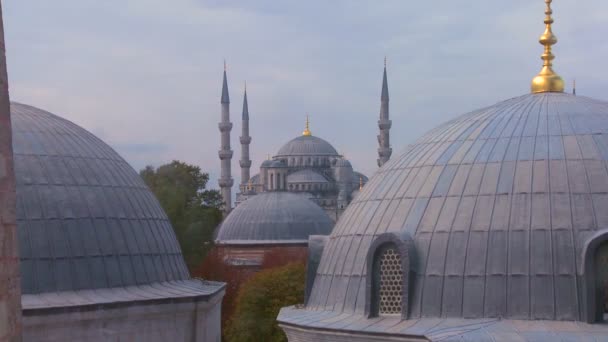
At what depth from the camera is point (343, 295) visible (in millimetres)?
16234

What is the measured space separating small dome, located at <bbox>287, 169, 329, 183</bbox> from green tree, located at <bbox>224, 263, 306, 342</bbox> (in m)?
63.6

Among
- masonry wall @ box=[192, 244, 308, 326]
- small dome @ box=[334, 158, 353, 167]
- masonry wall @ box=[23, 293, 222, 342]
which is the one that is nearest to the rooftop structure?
masonry wall @ box=[23, 293, 222, 342]

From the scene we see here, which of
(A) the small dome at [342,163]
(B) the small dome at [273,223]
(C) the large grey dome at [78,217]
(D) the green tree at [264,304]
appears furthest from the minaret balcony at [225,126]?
(C) the large grey dome at [78,217]

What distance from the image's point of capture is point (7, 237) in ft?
17.6

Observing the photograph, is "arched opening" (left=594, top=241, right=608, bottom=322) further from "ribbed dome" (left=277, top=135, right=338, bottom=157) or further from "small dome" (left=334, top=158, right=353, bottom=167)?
"ribbed dome" (left=277, top=135, right=338, bottom=157)

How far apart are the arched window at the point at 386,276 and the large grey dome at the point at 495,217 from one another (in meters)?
0.12

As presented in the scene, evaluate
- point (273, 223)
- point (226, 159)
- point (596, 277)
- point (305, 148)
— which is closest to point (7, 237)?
point (596, 277)

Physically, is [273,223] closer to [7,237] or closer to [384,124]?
[384,124]

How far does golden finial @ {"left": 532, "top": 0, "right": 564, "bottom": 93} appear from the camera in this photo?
58.4ft

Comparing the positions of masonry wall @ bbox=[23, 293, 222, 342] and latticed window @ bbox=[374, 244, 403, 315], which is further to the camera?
latticed window @ bbox=[374, 244, 403, 315]

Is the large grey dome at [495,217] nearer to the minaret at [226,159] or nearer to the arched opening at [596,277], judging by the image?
the arched opening at [596,277]

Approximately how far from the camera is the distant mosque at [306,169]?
320ft

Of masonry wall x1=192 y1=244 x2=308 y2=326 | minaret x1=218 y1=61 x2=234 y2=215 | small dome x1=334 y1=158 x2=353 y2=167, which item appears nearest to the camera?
masonry wall x1=192 y1=244 x2=308 y2=326

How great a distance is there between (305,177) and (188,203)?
51827 millimetres
